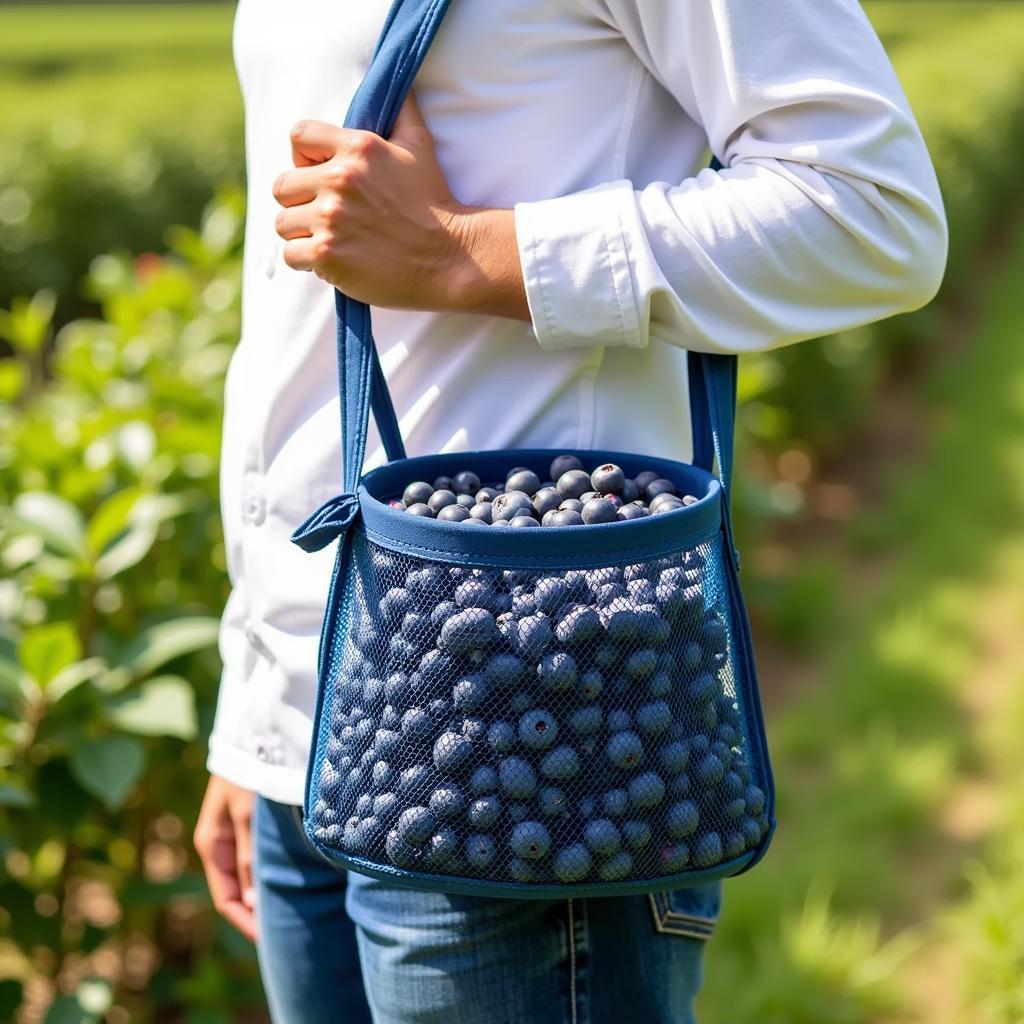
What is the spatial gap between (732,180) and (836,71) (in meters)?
0.11

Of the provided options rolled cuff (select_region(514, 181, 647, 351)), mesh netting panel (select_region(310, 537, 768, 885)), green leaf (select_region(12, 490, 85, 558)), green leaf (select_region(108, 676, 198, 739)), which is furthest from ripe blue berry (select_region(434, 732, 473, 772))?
green leaf (select_region(12, 490, 85, 558))

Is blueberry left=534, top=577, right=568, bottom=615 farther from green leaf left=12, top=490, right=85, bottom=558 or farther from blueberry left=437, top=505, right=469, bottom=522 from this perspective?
green leaf left=12, top=490, right=85, bottom=558

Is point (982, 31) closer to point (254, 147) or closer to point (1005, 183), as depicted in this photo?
point (1005, 183)

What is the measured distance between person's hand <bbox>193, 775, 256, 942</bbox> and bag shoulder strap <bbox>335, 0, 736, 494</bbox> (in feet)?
1.69

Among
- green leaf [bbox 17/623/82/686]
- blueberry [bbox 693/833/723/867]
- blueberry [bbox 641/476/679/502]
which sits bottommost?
green leaf [bbox 17/623/82/686]

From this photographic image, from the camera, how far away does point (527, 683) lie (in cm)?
88

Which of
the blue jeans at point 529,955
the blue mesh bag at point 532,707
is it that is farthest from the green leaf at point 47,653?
the blue mesh bag at point 532,707

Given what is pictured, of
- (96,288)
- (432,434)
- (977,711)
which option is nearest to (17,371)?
(96,288)

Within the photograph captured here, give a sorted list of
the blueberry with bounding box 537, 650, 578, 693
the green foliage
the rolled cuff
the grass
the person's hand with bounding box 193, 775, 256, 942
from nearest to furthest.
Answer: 1. the blueberry with bounding box 537, 650, 578, 693
2. the rolled cuff
3. the person's hand with bounding box 193, 775, 256, 942
4. the green foliage
5. the grass

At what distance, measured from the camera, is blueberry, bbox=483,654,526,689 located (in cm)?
87

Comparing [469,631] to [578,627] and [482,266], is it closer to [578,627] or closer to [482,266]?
[578,627]

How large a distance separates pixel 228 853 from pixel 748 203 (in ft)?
3.04

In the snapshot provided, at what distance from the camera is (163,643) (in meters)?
1.90

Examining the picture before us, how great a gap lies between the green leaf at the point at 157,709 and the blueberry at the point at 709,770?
99cm
